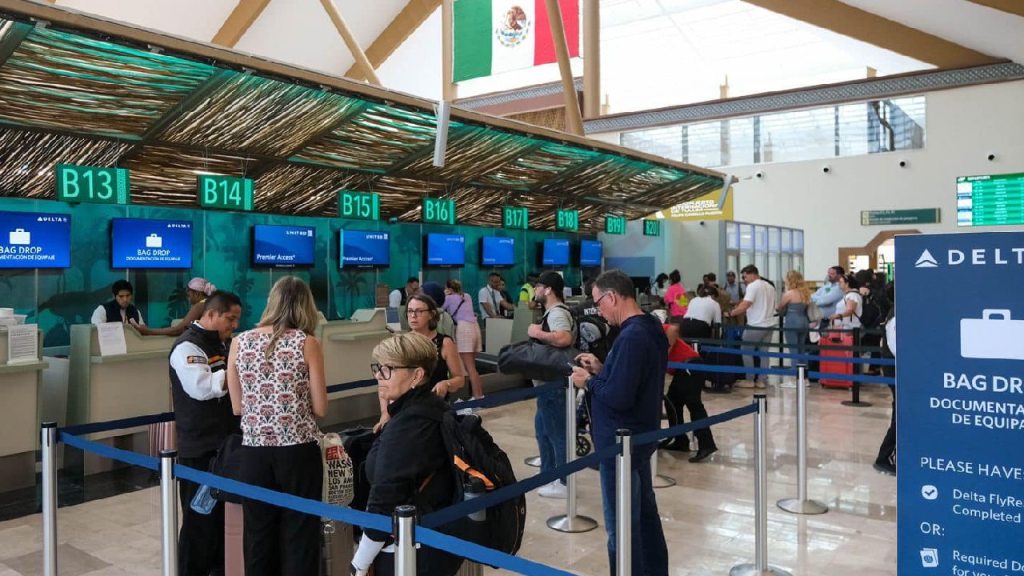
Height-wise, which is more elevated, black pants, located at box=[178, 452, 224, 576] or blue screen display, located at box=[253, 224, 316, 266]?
blue screen display, located at box=[253, 224, 316, 266]

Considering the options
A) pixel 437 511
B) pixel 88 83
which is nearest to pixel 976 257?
pixel 437 511

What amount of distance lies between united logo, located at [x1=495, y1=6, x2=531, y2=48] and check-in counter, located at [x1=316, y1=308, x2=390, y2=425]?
496 inches

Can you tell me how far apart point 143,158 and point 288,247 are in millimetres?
2982

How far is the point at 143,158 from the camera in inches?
316

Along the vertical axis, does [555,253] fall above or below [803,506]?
above

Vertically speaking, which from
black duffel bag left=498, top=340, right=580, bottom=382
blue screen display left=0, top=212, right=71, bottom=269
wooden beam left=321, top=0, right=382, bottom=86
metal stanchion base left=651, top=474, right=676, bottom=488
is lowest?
metal stanchion base left=651, top=474, right=676, bottom=488

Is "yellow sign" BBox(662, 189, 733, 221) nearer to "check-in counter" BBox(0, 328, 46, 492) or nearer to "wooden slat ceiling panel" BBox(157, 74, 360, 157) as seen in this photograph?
"wooden slat ceiling panel" BBox(157, 74, 360, 157)

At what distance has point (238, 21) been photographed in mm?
18219

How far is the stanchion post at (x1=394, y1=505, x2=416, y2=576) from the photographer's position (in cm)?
201

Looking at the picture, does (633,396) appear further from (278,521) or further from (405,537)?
(278,521)

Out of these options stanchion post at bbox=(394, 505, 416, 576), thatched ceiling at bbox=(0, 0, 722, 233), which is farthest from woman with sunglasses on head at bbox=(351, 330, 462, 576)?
thatched ceiling at bbox=(0, 0, 722, 233)

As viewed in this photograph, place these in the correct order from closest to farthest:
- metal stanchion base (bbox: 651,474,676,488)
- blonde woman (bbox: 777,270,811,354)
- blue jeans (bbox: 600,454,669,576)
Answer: blue jeans (bbox: 600,454,669,576) → metal stanchion base (bbox: 651,474,676,488) → blonde woman (bbox: 777,270,811,354)

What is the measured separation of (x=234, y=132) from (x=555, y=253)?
8610 millimetres

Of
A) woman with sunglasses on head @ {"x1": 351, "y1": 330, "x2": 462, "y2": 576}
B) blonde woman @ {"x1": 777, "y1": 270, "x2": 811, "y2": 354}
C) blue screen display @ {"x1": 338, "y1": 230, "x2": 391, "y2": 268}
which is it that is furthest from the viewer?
blue screen display @ {"x1": 338, "y1": 230, "x2": 391, "y2": 268}
